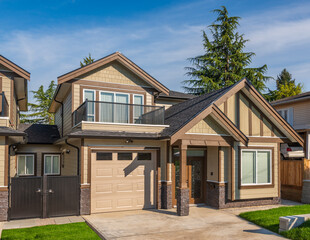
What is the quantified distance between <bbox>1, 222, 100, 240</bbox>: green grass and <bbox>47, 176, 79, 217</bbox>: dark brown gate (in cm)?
158

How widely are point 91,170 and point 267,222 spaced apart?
716 centimetres

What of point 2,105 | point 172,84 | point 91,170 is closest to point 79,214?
point 91,170

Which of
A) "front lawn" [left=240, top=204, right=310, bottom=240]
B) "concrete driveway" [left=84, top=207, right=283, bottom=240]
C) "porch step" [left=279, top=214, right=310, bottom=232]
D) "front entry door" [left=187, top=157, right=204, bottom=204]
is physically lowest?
"concrete driveway" [left=84, top=207, right=283, bottom=240]

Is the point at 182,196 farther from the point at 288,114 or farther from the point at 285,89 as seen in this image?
the point at 285,89

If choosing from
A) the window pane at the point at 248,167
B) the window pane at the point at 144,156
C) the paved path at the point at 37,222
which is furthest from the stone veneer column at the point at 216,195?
the paved path at the point at 37,222

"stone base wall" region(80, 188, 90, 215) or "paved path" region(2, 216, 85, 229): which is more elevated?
"stone base wall" region(80, 188, 90, 215)

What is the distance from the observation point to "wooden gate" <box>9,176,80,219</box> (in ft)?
37.6

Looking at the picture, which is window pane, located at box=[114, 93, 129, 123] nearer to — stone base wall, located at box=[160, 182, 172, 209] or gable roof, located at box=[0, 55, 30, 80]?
stone base wall, located at box=[160, 182, 172, 209]

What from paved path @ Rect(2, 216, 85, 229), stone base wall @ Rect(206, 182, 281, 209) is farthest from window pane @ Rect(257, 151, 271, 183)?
paved path @ Rect(2, 216, 85, 229)

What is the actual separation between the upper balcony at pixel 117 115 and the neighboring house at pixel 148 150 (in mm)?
45

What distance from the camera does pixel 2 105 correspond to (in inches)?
464

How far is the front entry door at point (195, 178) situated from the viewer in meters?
14.7

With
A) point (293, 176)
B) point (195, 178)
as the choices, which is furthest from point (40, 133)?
point (293, 176)

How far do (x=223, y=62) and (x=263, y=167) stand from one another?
64.8 feet
